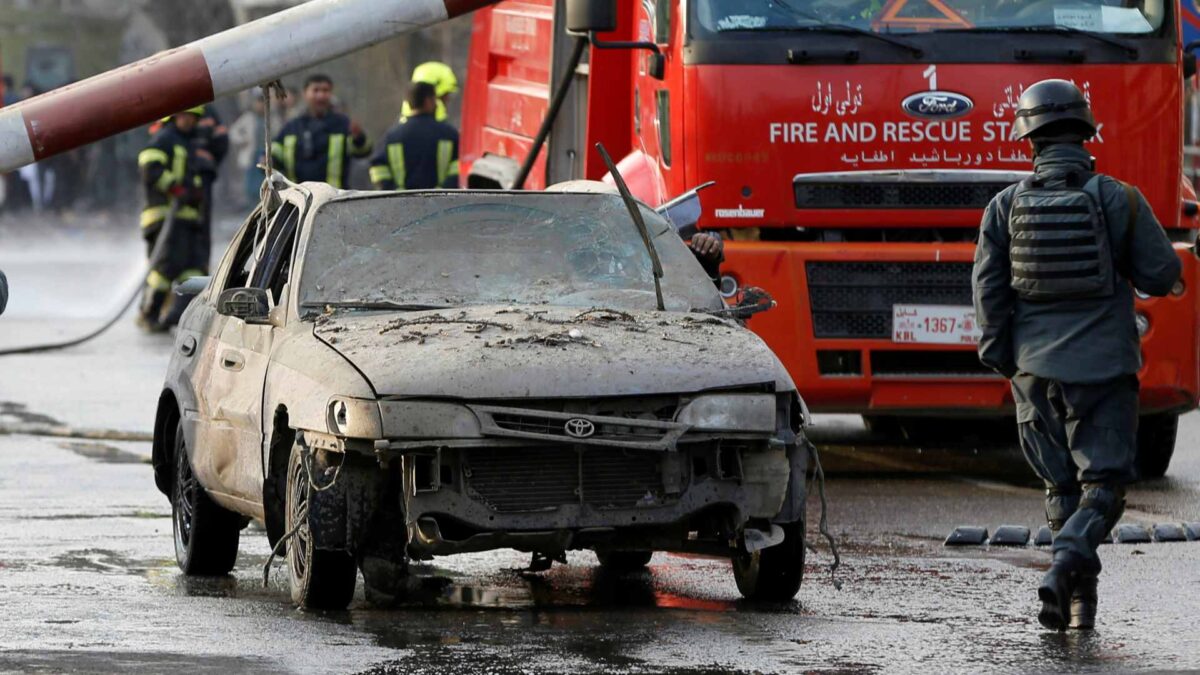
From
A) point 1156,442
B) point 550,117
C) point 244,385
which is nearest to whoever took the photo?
point 244,385

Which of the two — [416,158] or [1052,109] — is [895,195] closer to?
[1052,109]

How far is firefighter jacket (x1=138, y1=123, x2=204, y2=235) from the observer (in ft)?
70.2

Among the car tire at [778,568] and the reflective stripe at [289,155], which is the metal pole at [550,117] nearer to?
the reflective stripe at [289,155]

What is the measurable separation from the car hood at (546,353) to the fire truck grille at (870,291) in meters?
3.47

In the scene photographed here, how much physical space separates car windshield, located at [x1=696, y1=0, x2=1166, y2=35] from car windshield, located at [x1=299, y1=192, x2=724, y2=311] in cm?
275

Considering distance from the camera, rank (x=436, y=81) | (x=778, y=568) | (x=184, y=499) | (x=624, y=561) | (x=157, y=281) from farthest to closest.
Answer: (x=157, y=281), (x=436, y=81), (x=184, y=499), (x=624, y=561), (x=778, y=568)

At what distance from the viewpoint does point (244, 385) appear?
9.16 metres

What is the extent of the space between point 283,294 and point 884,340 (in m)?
3.95

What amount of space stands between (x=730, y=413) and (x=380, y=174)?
1226cm

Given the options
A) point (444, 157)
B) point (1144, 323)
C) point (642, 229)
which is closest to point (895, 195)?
point (1144, 323)

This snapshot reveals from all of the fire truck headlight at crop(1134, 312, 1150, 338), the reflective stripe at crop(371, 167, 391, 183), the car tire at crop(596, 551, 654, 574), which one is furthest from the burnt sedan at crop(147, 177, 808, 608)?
the reflective stripe at crop(371, 167, 391, 183)

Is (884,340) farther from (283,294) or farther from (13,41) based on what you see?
(13,41)

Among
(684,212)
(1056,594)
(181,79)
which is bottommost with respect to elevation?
(1056,594)

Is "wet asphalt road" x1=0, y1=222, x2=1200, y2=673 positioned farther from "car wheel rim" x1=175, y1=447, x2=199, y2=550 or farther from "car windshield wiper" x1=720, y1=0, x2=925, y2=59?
"car windshield wiper" x1=720, y1=0, x2=925, y2=59
